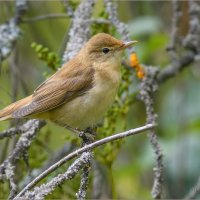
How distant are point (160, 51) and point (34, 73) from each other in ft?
4.23

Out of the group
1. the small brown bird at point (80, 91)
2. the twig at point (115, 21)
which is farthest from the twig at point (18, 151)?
the twig at point (115, 21)

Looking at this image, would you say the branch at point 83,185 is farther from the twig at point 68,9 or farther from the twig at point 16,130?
the twig at point 68,9

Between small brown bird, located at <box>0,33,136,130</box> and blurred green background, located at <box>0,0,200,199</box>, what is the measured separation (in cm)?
16

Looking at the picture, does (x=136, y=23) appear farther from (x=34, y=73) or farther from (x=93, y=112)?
(x=93, y=112)

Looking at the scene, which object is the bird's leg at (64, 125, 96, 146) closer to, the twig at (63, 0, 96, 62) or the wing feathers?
the wing feathers

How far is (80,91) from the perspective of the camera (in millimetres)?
4352

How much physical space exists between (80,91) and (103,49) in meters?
0.45

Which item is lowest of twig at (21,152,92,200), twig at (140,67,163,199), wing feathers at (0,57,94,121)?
twig at (21,152,92,200)

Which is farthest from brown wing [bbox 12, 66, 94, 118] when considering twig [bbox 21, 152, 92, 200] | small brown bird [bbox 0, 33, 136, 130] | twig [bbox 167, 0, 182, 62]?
twig [bbox 21, 152, 92, 200]

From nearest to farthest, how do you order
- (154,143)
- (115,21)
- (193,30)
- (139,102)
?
1. (154,143)
2. (115,21)
3. (193,30)
4. (139,102)

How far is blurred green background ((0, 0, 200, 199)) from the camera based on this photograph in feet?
16.3

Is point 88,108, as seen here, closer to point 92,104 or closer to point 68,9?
point 92,104

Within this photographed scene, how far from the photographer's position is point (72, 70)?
438cm

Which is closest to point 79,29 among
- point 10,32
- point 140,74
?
point 140,74
